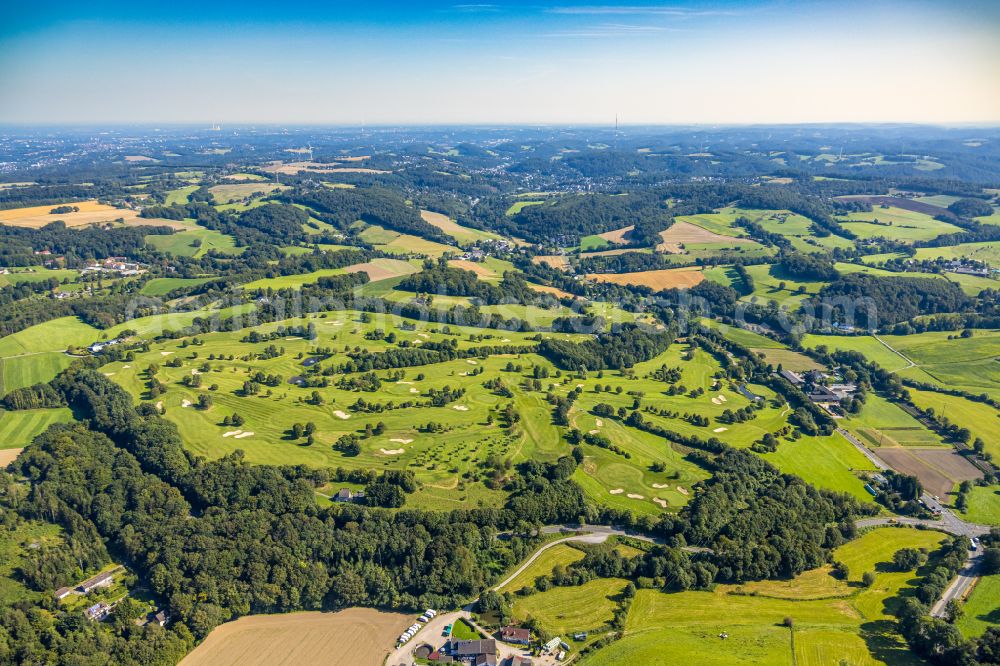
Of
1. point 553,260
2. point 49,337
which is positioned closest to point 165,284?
point 49,337

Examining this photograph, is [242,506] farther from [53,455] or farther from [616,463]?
[616,463]

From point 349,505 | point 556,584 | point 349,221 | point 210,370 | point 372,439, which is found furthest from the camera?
point 349,221

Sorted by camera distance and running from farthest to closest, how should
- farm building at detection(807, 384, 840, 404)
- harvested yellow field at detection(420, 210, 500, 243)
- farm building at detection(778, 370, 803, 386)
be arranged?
harvested yellow field at detection(420, 210, 500, 243)
farm building at detection(778, 370, 803, 386)
farm building at detection(807, 384, 840, 404)

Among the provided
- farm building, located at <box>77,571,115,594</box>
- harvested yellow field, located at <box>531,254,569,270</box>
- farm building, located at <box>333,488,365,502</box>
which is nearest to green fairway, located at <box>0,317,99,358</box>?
farm building, located at <box>77,571,115,594</box>

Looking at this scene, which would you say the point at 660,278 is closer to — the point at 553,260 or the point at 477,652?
the point at 553,260

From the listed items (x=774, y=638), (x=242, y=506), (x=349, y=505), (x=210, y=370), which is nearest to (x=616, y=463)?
(x=774, y=638)

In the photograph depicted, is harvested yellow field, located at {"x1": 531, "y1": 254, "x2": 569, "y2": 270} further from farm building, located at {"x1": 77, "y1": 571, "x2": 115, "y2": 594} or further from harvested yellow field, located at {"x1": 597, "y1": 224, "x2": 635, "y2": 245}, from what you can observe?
farm building, located at {"x1": 77, "y1": 571, "x2": 115, "y2": 594}

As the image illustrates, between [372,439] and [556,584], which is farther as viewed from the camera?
[372,439]
